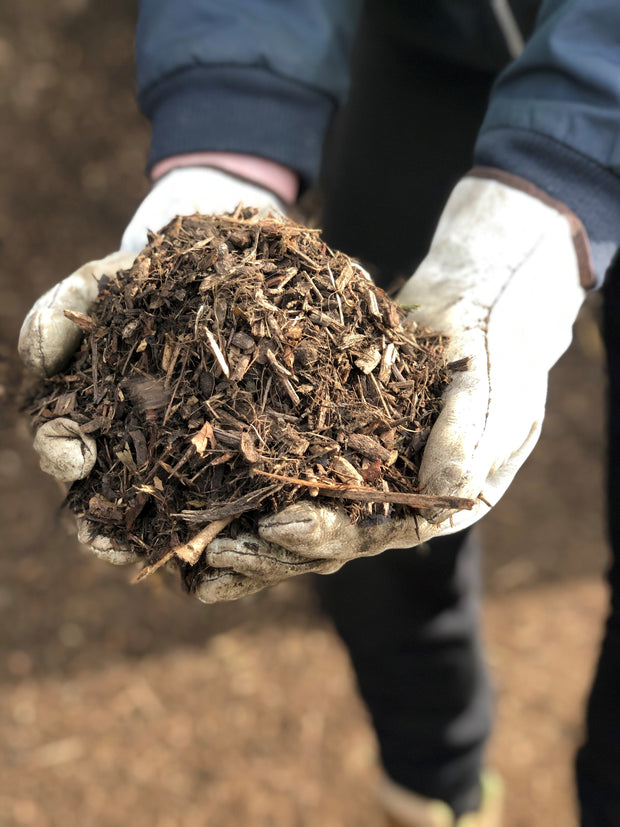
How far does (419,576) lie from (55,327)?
1.63 metres

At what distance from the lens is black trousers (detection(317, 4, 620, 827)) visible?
2385 millimetres

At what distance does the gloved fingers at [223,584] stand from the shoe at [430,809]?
2.15 metres

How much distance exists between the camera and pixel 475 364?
1679mm

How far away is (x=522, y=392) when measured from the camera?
5.40 ft

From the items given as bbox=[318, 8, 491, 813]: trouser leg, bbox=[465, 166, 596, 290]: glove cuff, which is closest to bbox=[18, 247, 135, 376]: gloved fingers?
bbox=[465, 166, 596, 290]: glove cuff

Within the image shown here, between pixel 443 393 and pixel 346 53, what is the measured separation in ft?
3.98

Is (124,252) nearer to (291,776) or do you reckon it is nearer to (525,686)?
(291,776)

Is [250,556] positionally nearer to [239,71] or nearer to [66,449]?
[66,449]

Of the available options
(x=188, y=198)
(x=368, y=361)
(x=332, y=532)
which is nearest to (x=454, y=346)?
(x=368, y=361)

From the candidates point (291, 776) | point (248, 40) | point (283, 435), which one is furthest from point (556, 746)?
point (248, 40)

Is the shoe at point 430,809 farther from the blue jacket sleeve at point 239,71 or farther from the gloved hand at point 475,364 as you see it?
the blue jacket sleeve at point 239,71

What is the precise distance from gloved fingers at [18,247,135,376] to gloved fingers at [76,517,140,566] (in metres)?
0.43

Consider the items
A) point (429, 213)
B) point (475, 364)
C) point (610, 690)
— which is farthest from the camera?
point (429, 213)

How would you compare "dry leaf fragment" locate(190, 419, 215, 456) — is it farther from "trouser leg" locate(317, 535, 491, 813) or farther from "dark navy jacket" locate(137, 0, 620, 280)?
"trouser leg" locate(317, 535, 491, 813)
